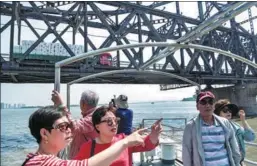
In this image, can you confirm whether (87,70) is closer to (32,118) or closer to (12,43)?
(12,43)

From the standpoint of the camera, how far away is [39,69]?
2712cm

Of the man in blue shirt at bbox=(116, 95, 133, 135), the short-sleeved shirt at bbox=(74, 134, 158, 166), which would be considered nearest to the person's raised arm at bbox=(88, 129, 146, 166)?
the short-sleeved shirt at bbox=(74, 134, 158, 166)

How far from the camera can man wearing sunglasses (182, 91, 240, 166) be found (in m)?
3.39

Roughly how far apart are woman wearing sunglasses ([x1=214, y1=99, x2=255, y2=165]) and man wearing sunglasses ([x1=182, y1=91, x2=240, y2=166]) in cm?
35

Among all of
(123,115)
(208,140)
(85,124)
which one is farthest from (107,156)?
(123,115)

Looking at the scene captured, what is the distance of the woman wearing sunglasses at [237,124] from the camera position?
3.82m

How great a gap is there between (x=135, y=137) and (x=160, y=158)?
19.6 feet

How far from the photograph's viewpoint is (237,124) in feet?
13.0

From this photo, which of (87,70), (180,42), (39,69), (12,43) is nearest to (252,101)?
(87,70)

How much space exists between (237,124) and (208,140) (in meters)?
0.82

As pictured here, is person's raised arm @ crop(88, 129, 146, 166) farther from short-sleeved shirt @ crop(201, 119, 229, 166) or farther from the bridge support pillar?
the bridge support pillar

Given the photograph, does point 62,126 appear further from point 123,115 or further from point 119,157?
point 123,115

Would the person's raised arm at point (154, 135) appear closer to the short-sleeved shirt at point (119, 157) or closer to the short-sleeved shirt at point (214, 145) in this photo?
the short-sleeved shirt at point (119, 157)

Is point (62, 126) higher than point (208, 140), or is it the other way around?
point (62, 126)
